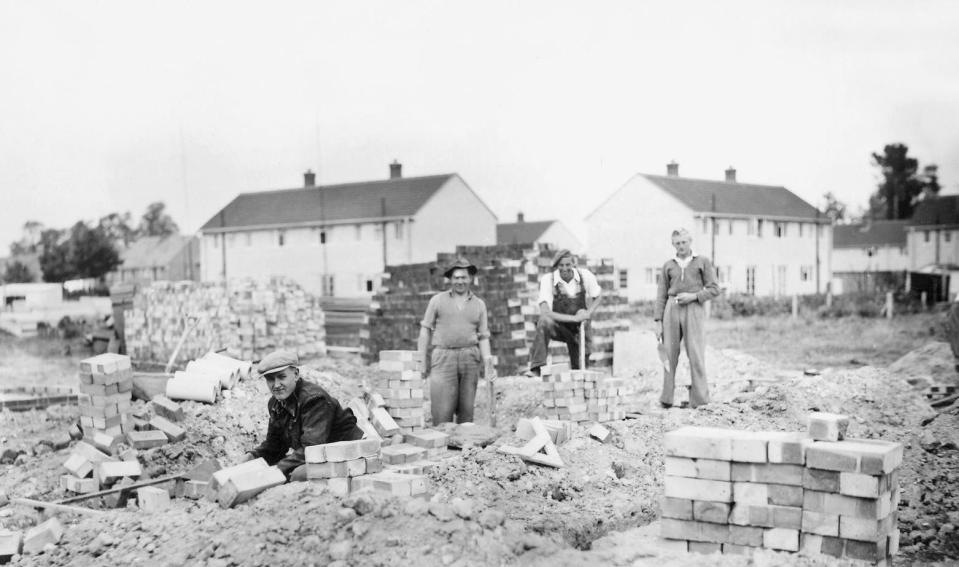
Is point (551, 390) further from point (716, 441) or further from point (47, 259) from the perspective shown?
point (47, 259)

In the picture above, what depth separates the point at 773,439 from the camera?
4766 millimetres

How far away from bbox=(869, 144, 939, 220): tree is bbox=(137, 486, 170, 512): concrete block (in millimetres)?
33512

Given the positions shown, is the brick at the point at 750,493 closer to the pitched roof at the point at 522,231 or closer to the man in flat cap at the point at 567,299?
the man in flat cap at the point at 567,299

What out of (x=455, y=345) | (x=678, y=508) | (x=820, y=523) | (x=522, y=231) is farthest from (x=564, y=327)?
(x=522, y=231)

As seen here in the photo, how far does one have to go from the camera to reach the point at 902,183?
40.4 m

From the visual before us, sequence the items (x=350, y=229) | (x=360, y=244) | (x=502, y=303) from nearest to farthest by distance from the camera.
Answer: (x=502, y=303) < (x=360, y=244) < (x=350, y=229)

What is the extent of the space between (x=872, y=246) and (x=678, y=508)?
44.3 meters

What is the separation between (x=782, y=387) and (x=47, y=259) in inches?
903

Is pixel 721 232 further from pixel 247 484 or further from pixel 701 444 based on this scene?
pixel 247 484

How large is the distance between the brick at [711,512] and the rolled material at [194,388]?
229 inches

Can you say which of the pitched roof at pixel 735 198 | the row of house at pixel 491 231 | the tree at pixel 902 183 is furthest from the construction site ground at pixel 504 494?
the tree at pixel 902 183

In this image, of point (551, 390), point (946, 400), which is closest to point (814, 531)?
point (551, 390)

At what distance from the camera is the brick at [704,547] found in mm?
Result: 4914

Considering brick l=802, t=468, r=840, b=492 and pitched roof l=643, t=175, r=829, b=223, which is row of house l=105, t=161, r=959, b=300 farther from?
brick l=802, t=468, r=840, b=492
